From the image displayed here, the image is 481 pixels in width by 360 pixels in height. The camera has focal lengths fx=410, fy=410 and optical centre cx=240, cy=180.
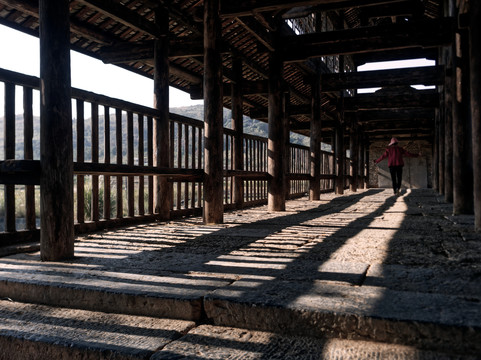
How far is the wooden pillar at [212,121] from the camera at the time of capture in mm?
5098

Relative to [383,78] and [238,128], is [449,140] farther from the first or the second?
[383,78]

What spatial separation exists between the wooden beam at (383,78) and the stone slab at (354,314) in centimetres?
1037

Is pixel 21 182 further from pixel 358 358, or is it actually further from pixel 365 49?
pixel 365 49

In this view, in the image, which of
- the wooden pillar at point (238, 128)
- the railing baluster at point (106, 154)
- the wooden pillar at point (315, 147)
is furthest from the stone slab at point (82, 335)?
the wooden pillar at point (315, 147)

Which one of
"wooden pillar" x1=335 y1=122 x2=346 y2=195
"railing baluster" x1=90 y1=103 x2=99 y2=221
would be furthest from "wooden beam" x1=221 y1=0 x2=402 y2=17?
"wooden pillar" x1=335 y1=122 x2=346 y2=195

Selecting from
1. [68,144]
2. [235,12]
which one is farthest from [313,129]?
[68,144]

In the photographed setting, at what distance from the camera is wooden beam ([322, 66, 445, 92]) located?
11227 millimetres

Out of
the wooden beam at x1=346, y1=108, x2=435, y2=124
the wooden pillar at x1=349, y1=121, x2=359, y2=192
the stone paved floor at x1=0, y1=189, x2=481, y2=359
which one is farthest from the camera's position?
the wooden beam at x1=346, y1=108, x2=435, y2=124

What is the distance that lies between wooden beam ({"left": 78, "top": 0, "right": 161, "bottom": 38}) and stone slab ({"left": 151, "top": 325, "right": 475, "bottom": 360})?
4.87 m

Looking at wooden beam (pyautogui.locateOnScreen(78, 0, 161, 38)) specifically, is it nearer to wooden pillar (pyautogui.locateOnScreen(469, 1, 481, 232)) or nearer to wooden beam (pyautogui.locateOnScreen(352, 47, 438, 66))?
wooden pillar (pyautogui.locateOnScreen(469, 1, 481, 232))

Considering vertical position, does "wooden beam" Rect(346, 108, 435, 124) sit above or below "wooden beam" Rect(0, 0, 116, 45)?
above

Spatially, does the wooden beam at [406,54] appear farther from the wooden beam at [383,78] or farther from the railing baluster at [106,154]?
the railing baluster at [106,154]

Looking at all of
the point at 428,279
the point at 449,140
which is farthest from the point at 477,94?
the point at 449,140

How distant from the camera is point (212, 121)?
509cm
